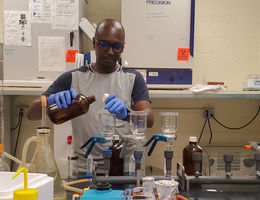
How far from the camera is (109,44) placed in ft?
5.18

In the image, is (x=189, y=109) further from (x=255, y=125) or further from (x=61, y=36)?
(x=61, y=36)

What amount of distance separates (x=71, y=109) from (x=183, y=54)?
3.90 feet

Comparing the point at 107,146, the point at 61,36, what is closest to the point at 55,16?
the point at 61,36

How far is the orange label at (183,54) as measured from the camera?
2.12 m

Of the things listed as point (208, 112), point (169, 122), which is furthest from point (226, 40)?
point (169, 122)

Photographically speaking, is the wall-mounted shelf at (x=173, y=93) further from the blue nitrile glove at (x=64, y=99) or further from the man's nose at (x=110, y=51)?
the blue nitrile glove at (x=64, y=99)

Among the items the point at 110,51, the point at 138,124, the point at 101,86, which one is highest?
the point at 110,51

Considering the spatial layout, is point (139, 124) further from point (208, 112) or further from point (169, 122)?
point (208, 112)

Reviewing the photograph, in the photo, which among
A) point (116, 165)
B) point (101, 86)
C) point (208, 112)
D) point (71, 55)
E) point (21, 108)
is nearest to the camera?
point (116, 165)

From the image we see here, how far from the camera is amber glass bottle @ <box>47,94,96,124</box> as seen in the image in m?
1.26

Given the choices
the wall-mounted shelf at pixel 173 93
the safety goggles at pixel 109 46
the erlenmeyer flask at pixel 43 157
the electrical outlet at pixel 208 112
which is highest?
the safety goggles at pixel 109 46

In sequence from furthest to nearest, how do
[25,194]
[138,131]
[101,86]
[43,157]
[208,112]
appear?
[208,112] < [101,86] < [138,131] < [43,157] < [25,194]

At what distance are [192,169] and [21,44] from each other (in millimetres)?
1570

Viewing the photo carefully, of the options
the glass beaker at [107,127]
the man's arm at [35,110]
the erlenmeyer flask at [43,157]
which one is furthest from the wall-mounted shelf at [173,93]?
the erlenmeyer flask at [43,157]
